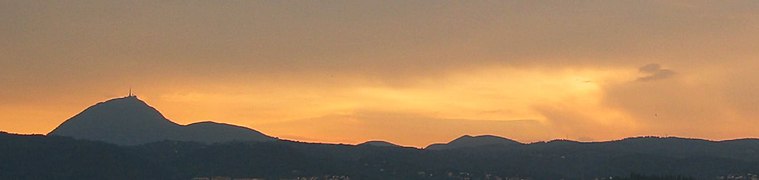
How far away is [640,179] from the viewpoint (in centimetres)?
18700

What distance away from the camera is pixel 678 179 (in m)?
194

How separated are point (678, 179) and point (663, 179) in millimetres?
8576

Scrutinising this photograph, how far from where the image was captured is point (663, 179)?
614 feet

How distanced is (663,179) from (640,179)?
138 inches

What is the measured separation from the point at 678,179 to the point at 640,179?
1072cm
